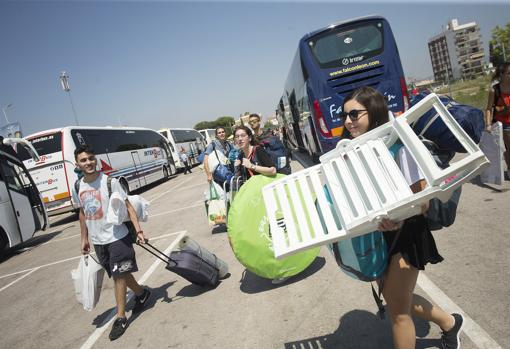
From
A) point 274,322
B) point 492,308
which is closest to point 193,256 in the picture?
point 274,322

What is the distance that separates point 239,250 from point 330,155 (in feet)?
6.02

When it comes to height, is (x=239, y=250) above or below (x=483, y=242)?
→ above

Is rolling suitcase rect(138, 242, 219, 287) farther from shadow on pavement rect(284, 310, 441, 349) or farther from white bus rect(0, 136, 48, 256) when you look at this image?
white bus rect(0, 136, 48, 256)

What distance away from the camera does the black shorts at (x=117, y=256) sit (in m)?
3.78

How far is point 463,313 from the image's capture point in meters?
2.58

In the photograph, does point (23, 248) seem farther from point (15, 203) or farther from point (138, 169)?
point (138, 169)

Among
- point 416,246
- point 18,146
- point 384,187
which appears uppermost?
point 18,146

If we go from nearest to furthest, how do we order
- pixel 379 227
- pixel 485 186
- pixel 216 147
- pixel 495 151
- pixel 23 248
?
pixel 379 227
pixel 495 151
pixel 485 186
pixel 216 147
pixel 23 248

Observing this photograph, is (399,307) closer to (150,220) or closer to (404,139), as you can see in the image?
(404,139)

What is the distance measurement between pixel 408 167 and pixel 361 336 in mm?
1526

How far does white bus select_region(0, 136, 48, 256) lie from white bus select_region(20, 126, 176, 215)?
246 cm

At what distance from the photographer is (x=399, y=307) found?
191 cm

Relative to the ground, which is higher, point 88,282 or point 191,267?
point 88,282

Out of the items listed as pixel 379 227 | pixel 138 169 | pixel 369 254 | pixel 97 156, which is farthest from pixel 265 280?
pixel 138 169
